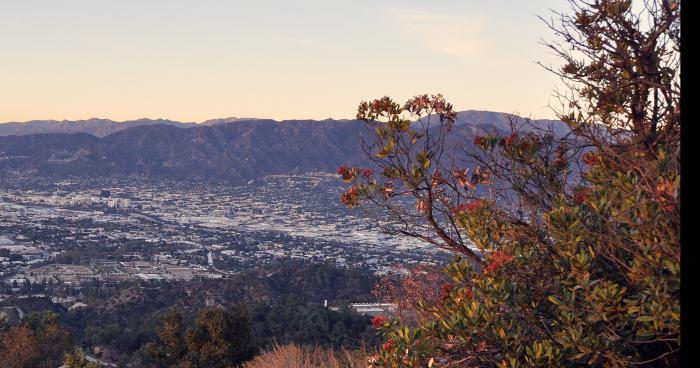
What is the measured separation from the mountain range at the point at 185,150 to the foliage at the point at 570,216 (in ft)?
207

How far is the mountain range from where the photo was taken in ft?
235

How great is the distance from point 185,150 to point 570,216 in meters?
79.7

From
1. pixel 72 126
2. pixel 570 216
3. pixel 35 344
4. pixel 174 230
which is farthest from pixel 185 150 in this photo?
pixel 570 216

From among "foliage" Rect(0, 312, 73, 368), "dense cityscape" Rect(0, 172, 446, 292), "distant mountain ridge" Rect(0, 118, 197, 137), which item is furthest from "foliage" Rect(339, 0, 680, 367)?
"distant mountain ridge" Rect(0, 118, 197, 137)

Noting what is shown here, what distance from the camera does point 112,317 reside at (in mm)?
26094

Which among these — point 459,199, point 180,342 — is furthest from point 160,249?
point 459,199

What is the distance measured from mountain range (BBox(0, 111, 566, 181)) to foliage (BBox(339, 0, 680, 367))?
6303 centimetres

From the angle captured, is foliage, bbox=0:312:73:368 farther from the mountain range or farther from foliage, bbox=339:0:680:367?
the mountain range

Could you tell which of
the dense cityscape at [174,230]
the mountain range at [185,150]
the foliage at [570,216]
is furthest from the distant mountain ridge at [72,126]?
the foliage at [570,216]

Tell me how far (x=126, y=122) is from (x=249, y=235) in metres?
56.3

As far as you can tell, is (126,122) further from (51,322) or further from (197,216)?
(51,322)

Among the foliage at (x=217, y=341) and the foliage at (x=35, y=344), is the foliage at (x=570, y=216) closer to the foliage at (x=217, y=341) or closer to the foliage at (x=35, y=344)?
the foliage at (x=217, y=341)

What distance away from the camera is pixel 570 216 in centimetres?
301

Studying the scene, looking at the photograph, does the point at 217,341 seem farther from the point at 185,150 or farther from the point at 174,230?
the point at 185,150
